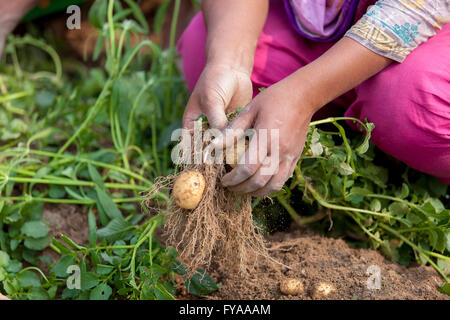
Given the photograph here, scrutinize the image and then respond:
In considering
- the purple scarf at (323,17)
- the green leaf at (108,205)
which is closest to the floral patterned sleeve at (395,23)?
the purple scarf at (323,17)

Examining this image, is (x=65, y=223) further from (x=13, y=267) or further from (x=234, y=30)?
(x=234, y=30)

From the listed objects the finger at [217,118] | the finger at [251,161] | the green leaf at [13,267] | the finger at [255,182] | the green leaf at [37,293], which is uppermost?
the finger at [217,118]

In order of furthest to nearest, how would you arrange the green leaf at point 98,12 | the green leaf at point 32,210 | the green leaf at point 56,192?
the green leaf at point 98,12, the green leaf at point 56,192, the green leaf at point 32,210

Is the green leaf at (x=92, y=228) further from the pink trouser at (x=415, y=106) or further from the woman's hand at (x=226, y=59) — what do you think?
the pink trouser at (x=415, y=106)

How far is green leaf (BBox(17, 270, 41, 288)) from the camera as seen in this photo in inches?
42.9

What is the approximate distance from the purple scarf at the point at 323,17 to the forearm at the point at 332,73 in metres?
0.19

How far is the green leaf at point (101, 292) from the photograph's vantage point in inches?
40.8

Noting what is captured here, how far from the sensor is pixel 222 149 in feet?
3.19

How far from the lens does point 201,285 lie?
1.08 meters

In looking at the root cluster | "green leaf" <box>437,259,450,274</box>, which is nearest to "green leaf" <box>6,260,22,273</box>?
the root cluster

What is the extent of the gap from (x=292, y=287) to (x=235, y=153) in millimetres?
327

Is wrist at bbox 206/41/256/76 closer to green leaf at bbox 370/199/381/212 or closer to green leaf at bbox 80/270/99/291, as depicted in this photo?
green leaf at bbox 370/199/381/212

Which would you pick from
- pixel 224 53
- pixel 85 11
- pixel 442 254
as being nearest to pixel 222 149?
pixel 224 53

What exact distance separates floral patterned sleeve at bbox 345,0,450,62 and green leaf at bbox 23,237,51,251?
0.89 meters
